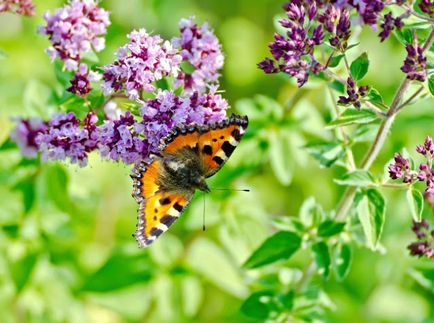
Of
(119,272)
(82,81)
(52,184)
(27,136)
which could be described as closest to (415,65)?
(82,81)

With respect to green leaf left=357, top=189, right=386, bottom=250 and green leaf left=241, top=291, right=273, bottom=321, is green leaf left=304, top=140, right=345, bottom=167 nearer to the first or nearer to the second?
green leaf left=357, top=189, right=386, bottom=250

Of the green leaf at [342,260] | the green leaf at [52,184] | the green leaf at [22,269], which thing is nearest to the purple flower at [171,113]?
the green leaf at [342,260]

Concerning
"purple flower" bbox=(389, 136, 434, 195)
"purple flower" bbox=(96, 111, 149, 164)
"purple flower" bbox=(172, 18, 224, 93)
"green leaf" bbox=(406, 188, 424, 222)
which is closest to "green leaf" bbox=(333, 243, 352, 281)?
"green leaf" bbox=(406, 188, 424, 222)

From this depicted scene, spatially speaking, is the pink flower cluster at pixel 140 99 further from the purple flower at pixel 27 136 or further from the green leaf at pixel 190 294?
the green leaf at pixel 190 294

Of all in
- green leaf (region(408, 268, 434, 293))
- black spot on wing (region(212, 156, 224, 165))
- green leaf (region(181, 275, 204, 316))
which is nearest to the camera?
black spot on wing (region(212, 156, 224, 165))

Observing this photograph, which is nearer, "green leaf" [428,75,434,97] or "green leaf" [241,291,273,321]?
"green leaf" [428,75,434,97]

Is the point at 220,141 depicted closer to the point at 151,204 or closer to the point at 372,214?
the point at 151,204

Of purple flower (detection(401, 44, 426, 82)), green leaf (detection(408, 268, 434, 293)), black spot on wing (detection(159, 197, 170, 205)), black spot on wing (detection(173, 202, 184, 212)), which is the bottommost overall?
green leaf (detection(408, 268, 434, 293))
